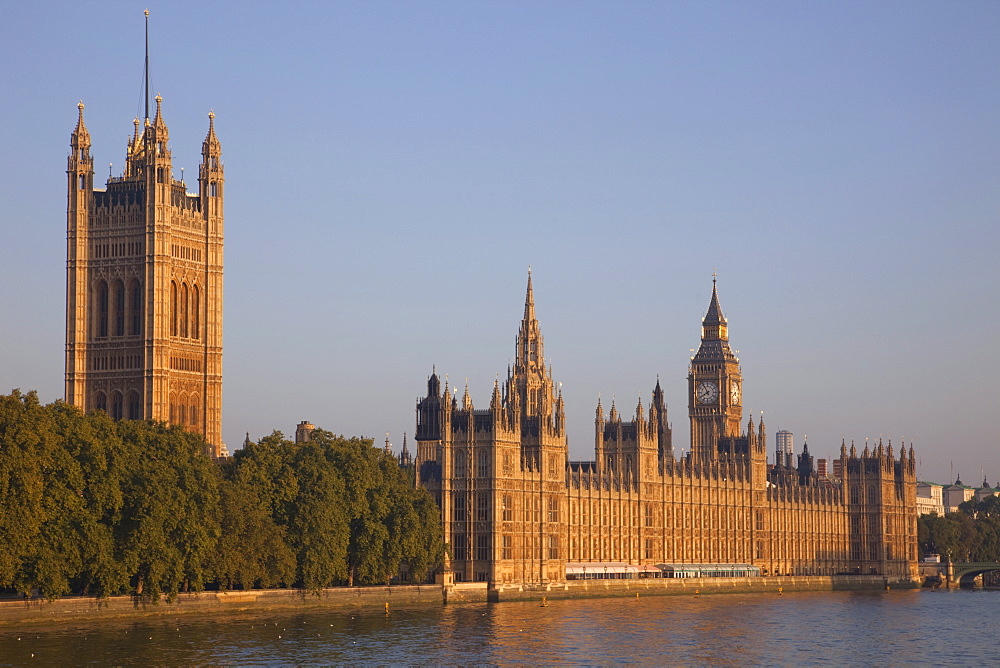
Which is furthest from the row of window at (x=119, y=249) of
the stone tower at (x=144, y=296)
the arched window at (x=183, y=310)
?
the arched window at (x=183, y=310)

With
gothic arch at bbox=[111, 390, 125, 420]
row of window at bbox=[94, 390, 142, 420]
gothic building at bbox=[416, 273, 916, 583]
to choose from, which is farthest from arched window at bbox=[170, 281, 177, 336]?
gothic building at bbox=[416, 273, 916, 583]

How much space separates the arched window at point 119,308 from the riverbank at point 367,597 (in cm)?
4596

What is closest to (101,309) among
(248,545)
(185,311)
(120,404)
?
(185,311)

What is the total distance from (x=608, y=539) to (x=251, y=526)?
2253 inches

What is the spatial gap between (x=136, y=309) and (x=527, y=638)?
71.9 m

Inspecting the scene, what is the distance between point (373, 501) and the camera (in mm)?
123625

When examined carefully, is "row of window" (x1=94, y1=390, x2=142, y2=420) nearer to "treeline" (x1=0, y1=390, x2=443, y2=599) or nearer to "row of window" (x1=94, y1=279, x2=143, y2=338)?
"row of window" (x1=94, y1=279, x2=143, y2=338)

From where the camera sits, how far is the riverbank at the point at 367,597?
97.0 m

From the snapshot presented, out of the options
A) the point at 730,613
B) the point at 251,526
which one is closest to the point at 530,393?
the point at 730,613

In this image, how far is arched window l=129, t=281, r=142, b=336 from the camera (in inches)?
6348

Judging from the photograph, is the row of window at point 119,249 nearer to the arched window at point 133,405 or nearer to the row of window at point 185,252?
the row of window at point 185,252

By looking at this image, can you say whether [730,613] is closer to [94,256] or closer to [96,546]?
[96,546]

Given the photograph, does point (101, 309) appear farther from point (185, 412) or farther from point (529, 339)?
point (529, 339)

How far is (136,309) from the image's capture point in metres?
162
